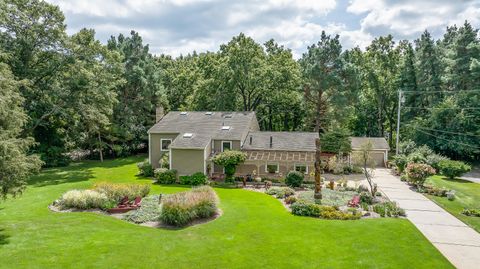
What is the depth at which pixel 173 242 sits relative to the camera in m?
14.5

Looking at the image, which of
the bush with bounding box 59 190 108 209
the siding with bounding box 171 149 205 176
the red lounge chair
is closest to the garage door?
the red lounge chair

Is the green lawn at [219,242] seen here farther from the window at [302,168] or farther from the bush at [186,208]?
the window at [302,168]

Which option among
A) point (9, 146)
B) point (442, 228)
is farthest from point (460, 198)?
point (9, 146)

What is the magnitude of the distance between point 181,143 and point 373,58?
39.0m

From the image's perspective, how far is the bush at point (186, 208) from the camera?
16.9 m

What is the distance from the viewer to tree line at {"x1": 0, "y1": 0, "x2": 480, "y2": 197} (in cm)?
3269

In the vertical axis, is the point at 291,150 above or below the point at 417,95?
below

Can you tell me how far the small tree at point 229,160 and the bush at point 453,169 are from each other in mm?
20391

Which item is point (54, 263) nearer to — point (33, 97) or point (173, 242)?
point (173, 242)

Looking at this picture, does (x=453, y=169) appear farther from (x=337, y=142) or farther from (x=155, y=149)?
(x=155, y=149)

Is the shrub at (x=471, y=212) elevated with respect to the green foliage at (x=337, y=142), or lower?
lower

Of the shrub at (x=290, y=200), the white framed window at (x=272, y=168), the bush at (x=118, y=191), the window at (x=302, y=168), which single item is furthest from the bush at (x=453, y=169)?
the bush at (x=118, y=191)

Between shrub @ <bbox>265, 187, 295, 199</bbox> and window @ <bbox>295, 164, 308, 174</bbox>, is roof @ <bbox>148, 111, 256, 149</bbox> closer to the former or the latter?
window @ <bbox>295, 164, 308, 174</bbox>

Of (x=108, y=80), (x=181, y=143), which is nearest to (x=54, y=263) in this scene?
(x=181, y=143)
